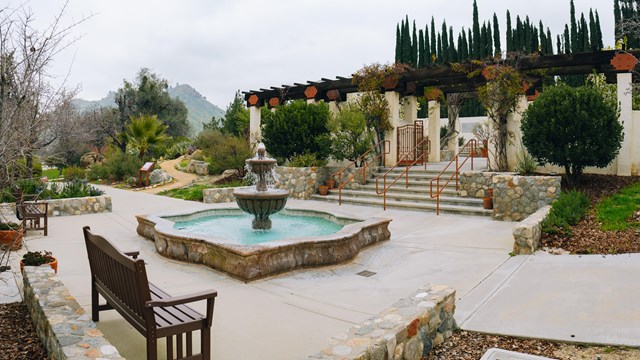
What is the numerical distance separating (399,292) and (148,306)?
3403 millimetres

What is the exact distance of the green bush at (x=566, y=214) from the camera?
25.3 feet

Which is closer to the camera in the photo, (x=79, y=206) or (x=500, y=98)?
(x=79, y=206)

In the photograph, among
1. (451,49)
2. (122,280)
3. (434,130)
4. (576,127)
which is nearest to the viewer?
(122,280)

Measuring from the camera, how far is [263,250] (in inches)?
245

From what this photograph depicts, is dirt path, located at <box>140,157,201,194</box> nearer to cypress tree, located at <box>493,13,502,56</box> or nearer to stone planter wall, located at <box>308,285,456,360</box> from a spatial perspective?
stone planter wall, located at <box>308,285,456,360</box>

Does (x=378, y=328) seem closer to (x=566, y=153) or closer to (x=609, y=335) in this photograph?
(x=609, y=335)

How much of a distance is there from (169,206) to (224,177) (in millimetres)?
5444

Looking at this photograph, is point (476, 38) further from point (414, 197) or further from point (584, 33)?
point (414, 197)

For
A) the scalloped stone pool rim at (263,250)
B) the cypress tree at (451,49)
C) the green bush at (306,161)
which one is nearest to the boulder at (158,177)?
the green bush at (306,161)

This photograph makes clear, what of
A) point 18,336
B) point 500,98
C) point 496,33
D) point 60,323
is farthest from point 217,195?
point 496,33

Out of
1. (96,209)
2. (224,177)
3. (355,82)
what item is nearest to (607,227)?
(355,82)

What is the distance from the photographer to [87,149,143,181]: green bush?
22566mm

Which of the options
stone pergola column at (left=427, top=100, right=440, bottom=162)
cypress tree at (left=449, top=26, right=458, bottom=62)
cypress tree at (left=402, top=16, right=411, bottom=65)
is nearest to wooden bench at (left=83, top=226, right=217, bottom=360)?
stone pergola column at (left=427, top=100, right=440, bottom=162)

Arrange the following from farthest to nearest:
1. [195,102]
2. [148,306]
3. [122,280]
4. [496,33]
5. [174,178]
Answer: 1. [195,102]
2. [496,33]
3. [174,178]
4. [122,280]
5. [148,306]
